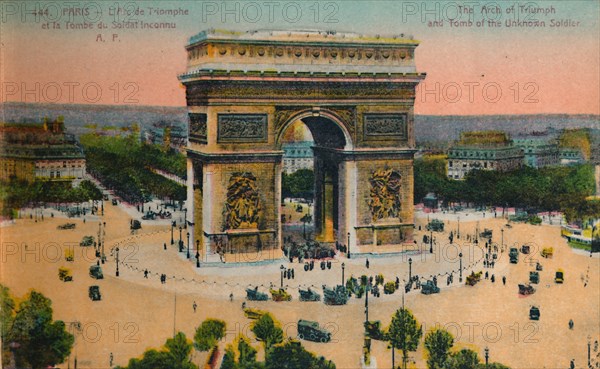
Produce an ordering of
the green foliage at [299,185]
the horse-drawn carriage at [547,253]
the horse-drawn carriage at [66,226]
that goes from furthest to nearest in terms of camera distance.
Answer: the green foliage at [299,185], the horse-drawn carriage at [547,253], the horse-drawn carriage at [66,226]

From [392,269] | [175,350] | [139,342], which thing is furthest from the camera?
[392,269]

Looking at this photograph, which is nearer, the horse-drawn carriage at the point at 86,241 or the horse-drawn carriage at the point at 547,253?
the horse-drawn carriage at the point at 86,241

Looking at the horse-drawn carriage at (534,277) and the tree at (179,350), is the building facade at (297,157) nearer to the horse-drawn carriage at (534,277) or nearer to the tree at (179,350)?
the horse-drawn carriage at (534,277)

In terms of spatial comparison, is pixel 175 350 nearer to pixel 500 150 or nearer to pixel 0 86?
pixel 0 86

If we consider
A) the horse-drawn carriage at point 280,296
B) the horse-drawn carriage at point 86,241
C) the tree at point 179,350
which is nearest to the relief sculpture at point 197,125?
the horse-drawn carriage at point 86,241

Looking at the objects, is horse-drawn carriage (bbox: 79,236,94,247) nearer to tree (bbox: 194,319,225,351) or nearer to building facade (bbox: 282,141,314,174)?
tree (bbox: 194,319,225,351)

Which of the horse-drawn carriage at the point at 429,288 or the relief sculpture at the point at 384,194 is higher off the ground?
the relief sculpture at the point at 384,194

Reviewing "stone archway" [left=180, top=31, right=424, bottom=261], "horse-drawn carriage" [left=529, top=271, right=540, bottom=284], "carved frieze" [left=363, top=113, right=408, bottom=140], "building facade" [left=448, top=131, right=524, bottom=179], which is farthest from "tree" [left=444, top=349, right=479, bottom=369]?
"building facade" [left=448, top=131, right=524, bottom=179]

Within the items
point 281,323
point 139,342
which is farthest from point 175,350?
point 281,323
